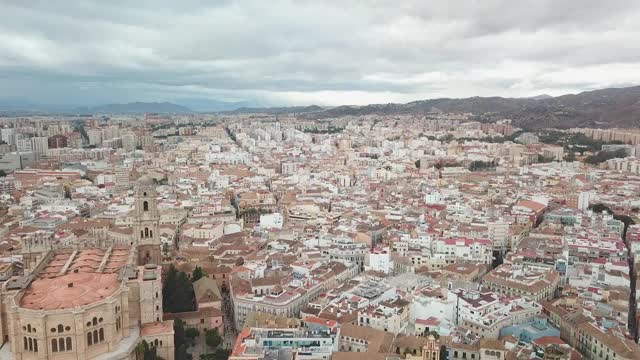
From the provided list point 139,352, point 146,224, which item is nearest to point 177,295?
point 146,224

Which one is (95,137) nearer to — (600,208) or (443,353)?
(600,208)

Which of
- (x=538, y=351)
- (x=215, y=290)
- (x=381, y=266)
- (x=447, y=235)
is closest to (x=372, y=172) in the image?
(x=447, y=235)

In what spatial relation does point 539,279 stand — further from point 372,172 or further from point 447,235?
point 372,172

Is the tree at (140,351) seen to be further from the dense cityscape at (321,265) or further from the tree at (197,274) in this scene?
the tree at (197,274)

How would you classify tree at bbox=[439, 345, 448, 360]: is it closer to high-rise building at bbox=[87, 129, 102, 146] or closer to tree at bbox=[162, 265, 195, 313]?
tree at bbox=[162, 265, 195, 313]

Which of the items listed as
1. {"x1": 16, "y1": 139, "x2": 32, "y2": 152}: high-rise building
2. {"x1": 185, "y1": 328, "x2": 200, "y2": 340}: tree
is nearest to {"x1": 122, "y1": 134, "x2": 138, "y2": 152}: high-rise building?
{"x1": 16, "y1": 139, "x2": 32, "y2": 152}: high-rise building

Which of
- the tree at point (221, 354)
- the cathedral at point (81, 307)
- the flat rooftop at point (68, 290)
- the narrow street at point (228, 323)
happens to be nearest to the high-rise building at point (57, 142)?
the narrow street at point (228, 323)
